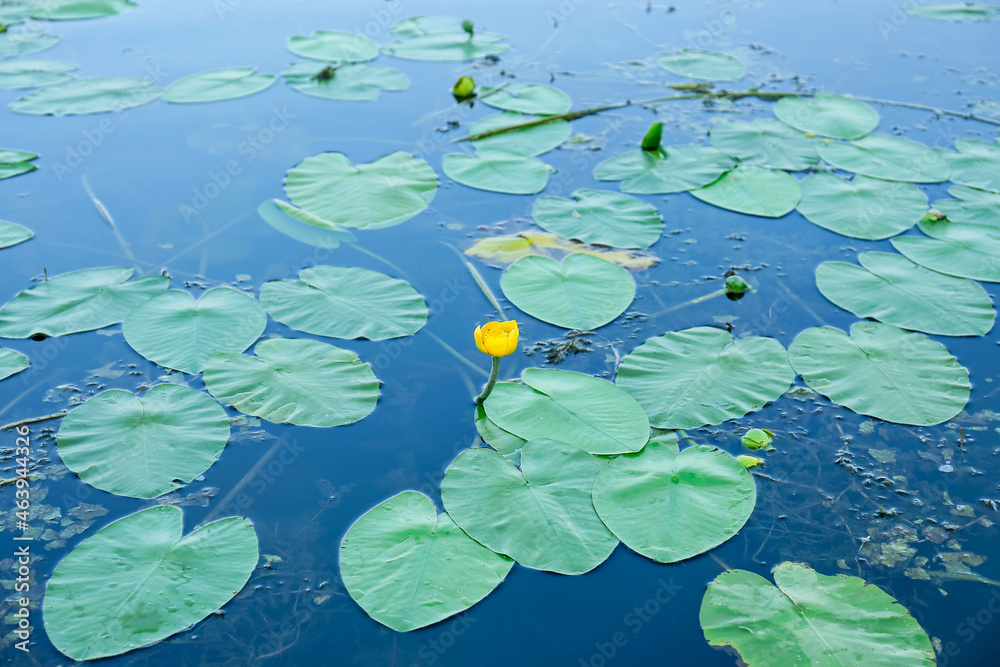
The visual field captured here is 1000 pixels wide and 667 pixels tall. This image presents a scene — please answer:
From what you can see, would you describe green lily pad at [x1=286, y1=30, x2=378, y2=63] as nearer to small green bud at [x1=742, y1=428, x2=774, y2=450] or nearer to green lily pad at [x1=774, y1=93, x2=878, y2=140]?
green lily pad at [x1=774, y1=93, x2=878, y2=140]

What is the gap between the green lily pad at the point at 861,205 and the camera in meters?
3.68

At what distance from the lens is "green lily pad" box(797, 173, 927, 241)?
A: 3678 millimetres

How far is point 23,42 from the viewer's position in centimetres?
561

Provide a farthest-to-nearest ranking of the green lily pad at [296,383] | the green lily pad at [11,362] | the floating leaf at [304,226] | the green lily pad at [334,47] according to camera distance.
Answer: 1. the green lily pad at [334,47]
2. the floating leaf at [304,226]
3. the green lily pad at [11,362]
4. the green lily pad at [296,383]

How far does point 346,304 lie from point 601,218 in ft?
4.73

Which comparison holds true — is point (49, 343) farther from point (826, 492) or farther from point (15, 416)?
point (826, 492)

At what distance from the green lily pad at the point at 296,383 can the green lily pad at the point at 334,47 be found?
3272mm

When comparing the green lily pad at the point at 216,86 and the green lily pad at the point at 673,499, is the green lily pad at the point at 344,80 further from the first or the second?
the green lily pad at the point at 673,499

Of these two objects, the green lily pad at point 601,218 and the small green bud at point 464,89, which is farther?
the small green bud at point 464,89

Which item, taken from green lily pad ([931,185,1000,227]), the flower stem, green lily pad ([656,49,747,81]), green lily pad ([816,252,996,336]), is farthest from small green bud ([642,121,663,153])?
the flower stem

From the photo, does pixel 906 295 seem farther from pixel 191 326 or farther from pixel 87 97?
pixel 87 97

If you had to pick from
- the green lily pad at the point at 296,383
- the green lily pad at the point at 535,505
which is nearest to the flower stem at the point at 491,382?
the green lily pad at the point at 535,505

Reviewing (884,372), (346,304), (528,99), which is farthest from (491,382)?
(528,99)

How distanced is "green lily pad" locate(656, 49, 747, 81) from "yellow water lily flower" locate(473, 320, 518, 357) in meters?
3.57
